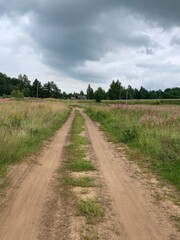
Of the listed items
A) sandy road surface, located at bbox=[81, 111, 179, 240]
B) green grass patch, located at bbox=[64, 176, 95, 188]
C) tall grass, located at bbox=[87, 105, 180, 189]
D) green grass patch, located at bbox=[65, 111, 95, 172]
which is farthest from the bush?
green grass patch, located at bbox=[64, 176, 95, 188]

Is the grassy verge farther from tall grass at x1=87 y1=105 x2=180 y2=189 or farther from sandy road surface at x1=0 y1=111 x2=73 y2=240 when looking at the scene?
tall grass at x1=87 y1=105 x2=180 y2=189

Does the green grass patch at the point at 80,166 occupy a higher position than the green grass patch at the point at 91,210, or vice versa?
the green grass patch at the point at 91,210

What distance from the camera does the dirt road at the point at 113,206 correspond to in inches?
206

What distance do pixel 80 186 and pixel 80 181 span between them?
34 centimetres

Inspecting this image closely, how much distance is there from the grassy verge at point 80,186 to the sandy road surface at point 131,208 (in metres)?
0.40

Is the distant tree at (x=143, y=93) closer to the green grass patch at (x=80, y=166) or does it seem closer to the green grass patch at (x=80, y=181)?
the green grass patch at (x=80, y=166)

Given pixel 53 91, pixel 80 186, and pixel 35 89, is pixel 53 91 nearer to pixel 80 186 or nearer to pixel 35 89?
pixel 35 89

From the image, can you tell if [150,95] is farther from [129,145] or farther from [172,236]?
[172,236]

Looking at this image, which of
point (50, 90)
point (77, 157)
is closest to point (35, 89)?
point (50, 90)

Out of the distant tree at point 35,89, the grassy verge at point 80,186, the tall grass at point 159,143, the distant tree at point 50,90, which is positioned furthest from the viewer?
the distant tree at point 50,90

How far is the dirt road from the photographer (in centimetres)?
523

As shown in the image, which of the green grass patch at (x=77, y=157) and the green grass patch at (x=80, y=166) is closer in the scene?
the green grass patch at (x=80, y=166)

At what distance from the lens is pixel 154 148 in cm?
1280

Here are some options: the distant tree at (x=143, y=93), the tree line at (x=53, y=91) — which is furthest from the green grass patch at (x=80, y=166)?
the distant tree at (x=143, y=93)
